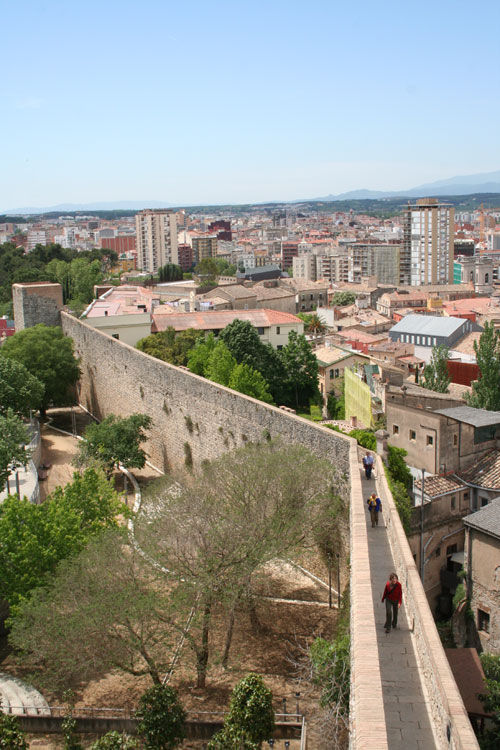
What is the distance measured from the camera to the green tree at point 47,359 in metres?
28.3

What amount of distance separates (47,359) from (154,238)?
10267 cm

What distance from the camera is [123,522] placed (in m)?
18.2

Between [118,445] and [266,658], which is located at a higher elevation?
[118,445]

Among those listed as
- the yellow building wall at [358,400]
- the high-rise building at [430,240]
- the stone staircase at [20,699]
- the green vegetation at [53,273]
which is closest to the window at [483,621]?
the yellow building wall at [358,400]


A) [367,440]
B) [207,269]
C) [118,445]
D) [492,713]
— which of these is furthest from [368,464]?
[207,269]

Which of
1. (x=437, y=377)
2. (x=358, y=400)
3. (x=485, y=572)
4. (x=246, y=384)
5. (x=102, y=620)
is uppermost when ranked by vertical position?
(x=246, y=384)

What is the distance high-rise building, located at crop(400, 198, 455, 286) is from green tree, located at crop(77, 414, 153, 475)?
306ft

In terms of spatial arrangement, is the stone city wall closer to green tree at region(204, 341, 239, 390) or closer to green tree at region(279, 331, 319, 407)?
green tree at region(204, 341, 239, 390)

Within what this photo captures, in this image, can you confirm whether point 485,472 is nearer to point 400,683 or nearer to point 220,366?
point 220,366

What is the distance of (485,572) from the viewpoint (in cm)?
1634

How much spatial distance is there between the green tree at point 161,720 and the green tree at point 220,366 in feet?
50.8

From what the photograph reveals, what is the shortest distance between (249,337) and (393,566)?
875 inches

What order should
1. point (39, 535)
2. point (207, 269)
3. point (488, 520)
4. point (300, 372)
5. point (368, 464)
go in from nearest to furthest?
point (368, 464) < point (39, 535) < point (488, 520) < point (300, 372) < point (207, 269)

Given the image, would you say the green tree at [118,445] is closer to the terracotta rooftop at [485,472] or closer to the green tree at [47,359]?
the green tree at [47,359]
